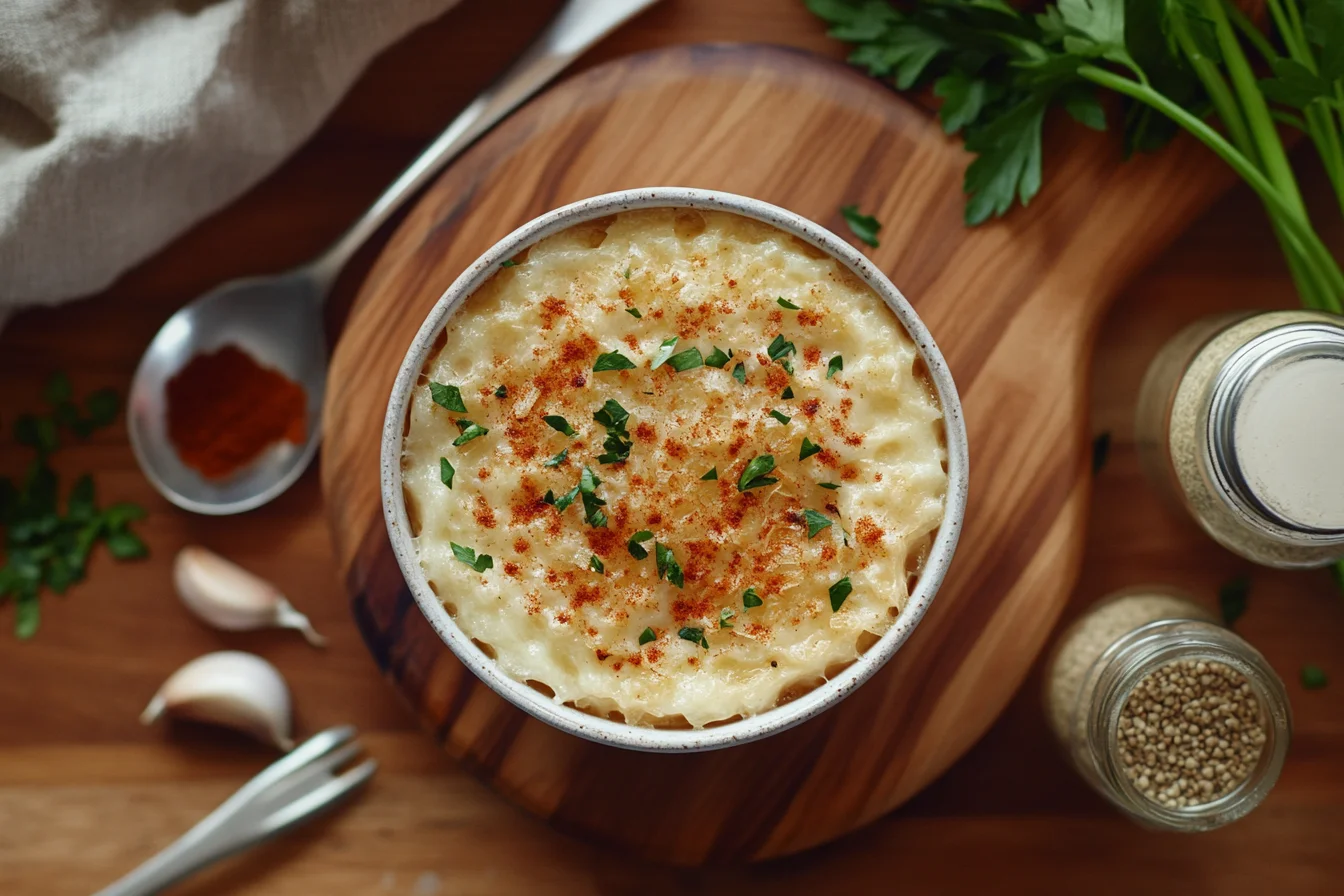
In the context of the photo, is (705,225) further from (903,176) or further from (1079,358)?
(1079,358)

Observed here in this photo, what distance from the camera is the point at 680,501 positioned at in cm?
224

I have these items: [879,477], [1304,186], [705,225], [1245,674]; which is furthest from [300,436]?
[1304,186]

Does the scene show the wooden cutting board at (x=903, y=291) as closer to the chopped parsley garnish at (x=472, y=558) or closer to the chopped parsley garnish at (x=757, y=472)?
the chopped parsley garnish at (x=472, y=558)

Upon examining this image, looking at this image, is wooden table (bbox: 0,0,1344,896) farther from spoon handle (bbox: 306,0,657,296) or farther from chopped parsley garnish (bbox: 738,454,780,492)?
chopped parsley garnish (bbox: 738,454,780,492)

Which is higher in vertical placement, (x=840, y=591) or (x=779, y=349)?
(x=779, y=349)

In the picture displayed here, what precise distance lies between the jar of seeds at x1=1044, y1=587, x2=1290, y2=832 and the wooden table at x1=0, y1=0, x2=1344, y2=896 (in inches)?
11.7

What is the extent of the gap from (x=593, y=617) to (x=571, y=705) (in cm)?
19

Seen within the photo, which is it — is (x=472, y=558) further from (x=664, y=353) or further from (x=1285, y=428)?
(x=1285, y=428)

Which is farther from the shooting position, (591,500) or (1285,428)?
(1285,428)

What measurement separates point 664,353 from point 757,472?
308 mm

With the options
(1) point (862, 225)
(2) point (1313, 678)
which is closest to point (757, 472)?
(1) point (862, 225)

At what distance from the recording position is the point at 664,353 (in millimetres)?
2186

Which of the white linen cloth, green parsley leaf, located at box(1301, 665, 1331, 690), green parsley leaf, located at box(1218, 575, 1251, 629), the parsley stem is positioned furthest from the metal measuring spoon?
green parsley leaf, located at box(1301, 665, 1331, 690)

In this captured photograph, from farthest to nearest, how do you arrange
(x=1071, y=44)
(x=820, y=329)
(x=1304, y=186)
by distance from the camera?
(x=1304, y=186), (x=1071, y=44), (x=820, y=329)
